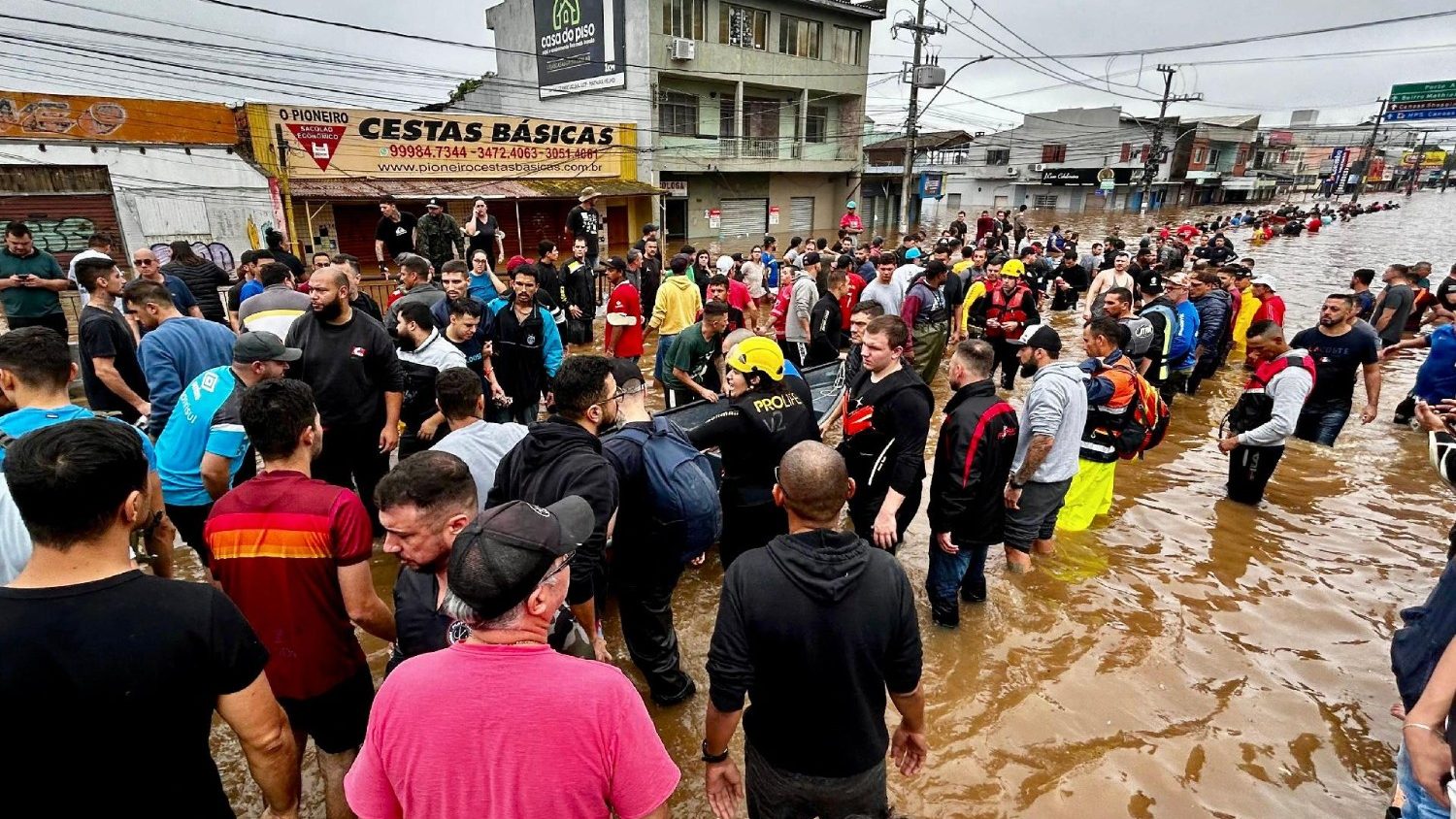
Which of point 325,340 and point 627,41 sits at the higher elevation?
point 627,41

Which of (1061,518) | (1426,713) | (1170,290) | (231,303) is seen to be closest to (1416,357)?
(1170,290)

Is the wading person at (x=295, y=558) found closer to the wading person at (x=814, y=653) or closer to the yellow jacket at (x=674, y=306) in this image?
the wading person at (x=814, y=653)

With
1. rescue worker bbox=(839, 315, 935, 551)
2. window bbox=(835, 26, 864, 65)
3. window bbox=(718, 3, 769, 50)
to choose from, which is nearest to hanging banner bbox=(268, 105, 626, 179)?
window bbox=(718, 3, 769, 50)

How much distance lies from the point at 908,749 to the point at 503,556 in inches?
67.9

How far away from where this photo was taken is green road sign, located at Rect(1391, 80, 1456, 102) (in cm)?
4744

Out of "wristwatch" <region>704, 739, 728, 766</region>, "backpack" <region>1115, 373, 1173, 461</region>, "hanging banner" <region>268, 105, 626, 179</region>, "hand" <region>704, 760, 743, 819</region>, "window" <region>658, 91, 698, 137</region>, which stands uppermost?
"window" <region>658, 91, 698, 137</region>

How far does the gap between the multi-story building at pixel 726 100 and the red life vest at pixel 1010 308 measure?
17.2 metres

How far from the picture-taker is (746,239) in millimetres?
29328

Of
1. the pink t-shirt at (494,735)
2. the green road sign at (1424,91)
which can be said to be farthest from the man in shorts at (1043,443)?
the green road sign at (1424,91)

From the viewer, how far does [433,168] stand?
1867 centimetres

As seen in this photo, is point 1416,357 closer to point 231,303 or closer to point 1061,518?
point 1061,518

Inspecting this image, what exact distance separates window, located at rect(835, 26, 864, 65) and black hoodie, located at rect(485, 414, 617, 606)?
3154cm

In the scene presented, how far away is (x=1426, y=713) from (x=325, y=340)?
17.3ft

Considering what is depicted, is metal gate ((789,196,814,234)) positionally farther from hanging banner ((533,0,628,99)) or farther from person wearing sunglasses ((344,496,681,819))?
person wearing sunglasses ((344,496,681,819))
